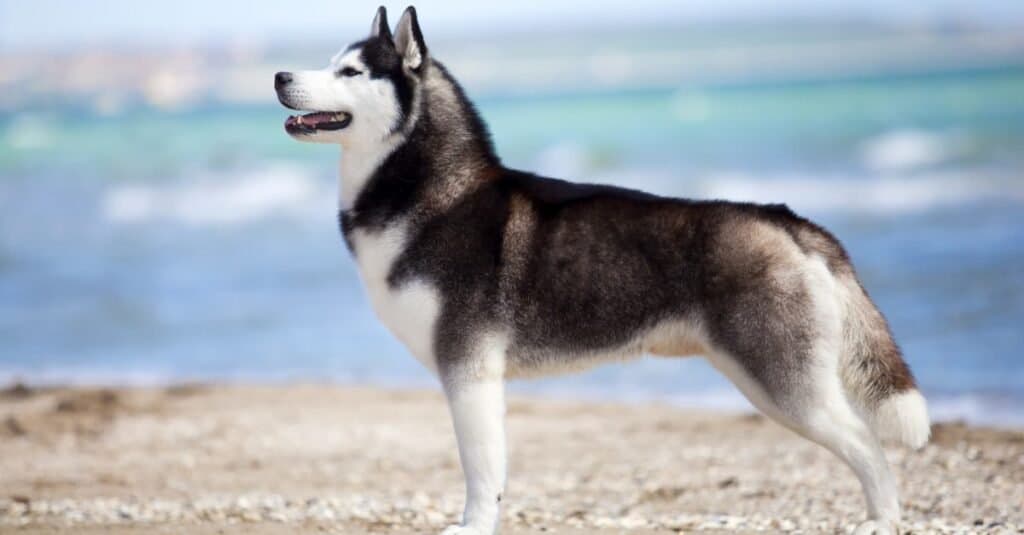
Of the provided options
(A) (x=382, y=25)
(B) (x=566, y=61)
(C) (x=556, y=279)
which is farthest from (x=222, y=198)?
(B) (x=566, y=61)

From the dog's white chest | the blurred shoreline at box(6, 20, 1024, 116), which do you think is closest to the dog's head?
the dog's white chest

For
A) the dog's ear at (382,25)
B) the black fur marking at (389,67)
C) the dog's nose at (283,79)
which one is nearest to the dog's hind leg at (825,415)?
the black fur marking at (389,67)

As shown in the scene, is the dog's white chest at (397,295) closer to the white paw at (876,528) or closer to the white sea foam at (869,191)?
the white paw at (876,528)

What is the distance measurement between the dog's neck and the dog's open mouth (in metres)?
0.13

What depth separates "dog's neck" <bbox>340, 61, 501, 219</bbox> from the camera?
17.4 feet

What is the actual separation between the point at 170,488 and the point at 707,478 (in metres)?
3.30

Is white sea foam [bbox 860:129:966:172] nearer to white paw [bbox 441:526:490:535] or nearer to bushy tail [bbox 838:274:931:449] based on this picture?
bushy tail [bbox 838:274:931:449]

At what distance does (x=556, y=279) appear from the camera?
16.8ft

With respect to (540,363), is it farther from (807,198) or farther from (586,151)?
(586,151)

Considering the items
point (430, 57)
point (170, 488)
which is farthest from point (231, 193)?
point (430, 57)

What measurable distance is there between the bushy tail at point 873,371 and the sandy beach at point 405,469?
44.5 inches

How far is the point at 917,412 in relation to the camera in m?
4.93

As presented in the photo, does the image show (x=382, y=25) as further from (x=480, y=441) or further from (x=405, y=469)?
(x=405, y=469)

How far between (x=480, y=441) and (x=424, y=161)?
1236mm
